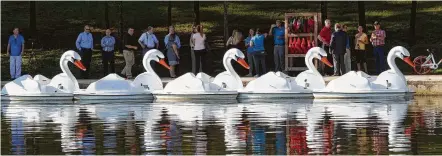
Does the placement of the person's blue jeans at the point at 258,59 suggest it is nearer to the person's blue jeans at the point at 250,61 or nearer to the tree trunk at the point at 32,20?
the person's blue jeans at the point at 250,61

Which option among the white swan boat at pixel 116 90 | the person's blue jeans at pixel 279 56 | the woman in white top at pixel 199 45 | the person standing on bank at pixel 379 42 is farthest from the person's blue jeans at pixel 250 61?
the white swan boat at pixel 116 90

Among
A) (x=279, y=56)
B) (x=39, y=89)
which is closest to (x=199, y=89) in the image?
(x=39, y=89)

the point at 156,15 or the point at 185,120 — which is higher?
the point at 156,15

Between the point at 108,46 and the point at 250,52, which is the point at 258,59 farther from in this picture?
the point at 108,46

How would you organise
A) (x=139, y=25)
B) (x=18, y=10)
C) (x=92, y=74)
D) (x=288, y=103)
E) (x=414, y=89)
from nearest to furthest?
(x=288, y=103)
(x=414, y=89)
(x=92, y=74)
(x=139, y=25)
(x=18, y=10)

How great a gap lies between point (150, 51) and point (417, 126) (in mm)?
15723

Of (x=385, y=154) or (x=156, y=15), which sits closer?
(x=385, y=154)

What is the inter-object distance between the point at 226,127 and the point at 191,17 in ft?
141

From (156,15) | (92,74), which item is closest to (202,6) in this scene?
(156,15)

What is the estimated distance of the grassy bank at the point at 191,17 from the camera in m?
64.4

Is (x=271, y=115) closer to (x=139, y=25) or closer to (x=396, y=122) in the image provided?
(x=396, y=122)

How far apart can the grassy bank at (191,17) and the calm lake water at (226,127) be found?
2243cm

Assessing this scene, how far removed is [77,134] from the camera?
27422 millimetres

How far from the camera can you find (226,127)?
Answer: 28.8 meters
